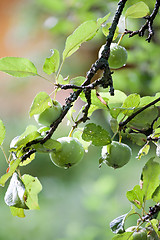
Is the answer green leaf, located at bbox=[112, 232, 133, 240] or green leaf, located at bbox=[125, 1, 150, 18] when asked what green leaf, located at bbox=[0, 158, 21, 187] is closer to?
green leaf, located at bbox=[112, 232, 133, 240]

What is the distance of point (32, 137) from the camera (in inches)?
17.0

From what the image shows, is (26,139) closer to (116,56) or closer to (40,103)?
(40,103)

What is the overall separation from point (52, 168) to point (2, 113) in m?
0.57

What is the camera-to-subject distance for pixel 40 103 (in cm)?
45

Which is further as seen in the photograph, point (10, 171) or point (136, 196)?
point (136, 196)

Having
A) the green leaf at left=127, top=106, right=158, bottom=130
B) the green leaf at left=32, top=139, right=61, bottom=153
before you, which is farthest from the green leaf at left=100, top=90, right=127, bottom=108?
the green leaf at left=32, top=139, right=61, bottom=153

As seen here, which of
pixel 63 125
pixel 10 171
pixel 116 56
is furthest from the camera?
pixel 63 125

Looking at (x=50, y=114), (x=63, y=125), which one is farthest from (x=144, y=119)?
(x=63, y=125)

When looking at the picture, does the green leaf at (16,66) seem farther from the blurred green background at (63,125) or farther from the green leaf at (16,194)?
the blurred green background at (63,125)

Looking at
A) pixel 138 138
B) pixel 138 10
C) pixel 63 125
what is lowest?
pixel 138 138

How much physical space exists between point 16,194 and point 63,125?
5.42 feet

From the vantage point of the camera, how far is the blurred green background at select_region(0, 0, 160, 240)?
1237 mm

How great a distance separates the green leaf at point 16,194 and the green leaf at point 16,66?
0.12m

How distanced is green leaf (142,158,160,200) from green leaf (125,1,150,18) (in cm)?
21
